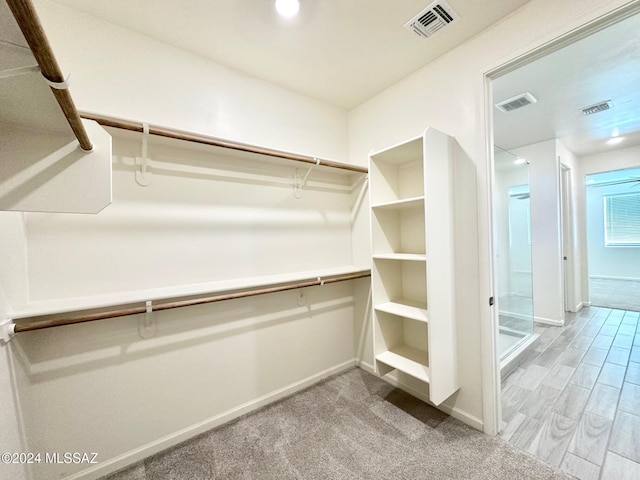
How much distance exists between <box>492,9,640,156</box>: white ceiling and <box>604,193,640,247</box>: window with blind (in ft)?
11.1

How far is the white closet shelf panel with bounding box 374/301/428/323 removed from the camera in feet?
5.88

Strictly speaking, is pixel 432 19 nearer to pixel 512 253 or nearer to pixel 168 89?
pixel 168 89

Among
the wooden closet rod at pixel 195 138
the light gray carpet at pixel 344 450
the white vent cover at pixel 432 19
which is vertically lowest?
the light gray carpet at pixel 344 450

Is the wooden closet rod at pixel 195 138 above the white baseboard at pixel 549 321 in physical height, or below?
above

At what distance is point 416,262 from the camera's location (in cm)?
216

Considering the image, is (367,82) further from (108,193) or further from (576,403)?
(576,403)

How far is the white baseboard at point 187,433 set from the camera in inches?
58.3

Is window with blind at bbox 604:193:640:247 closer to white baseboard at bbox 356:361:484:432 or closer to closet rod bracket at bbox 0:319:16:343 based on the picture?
white baseboard at bbox 356:361:484:432

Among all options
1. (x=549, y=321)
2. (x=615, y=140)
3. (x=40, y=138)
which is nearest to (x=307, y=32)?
(x=40, y=138)

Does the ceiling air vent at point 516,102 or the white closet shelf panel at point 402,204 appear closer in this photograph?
the white closet shelf panel at point 402,204

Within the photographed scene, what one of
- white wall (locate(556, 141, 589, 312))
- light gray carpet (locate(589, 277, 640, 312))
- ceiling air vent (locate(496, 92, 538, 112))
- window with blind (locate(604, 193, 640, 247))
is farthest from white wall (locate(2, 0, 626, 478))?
window with blind (locate(604, 193, 640, 247))

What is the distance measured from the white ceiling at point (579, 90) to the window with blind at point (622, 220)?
11.1 ft

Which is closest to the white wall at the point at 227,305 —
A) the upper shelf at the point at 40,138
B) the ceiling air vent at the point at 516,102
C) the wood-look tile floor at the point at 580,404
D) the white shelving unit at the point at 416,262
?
the white shelving unit at the point at 416,262

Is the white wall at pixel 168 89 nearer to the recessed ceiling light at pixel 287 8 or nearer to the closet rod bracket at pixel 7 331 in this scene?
the recessed ceiling light at pixel 287 8
